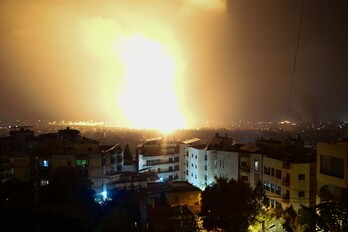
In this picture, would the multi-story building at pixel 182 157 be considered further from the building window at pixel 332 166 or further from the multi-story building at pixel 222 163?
the building window at pixel 332 166

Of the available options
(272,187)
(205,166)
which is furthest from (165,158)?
(272,187)

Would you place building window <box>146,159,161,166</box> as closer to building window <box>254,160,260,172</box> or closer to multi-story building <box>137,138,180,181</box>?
multi-story building <box>137,138,180,181</box>

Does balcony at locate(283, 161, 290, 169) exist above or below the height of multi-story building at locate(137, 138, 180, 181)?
above

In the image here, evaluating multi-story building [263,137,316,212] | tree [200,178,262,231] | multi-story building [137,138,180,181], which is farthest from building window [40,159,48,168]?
multi-story building [263,137,316,212]

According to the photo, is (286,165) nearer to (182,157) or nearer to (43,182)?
(182,157)

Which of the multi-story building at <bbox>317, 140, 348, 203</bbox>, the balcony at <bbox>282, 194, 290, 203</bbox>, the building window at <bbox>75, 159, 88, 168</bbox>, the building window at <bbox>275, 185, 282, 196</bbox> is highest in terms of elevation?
the multi-story building at <bbox>317, 140, 348, 203</bbox>

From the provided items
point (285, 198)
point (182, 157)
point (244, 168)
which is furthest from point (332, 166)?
point (182, 157)

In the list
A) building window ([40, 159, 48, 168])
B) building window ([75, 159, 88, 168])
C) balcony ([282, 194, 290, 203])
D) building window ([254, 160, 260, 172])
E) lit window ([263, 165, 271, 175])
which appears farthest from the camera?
building window ([75, 159, 88, 168])

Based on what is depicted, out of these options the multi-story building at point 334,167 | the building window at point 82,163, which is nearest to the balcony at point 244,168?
the multi-story building at point 334,167
